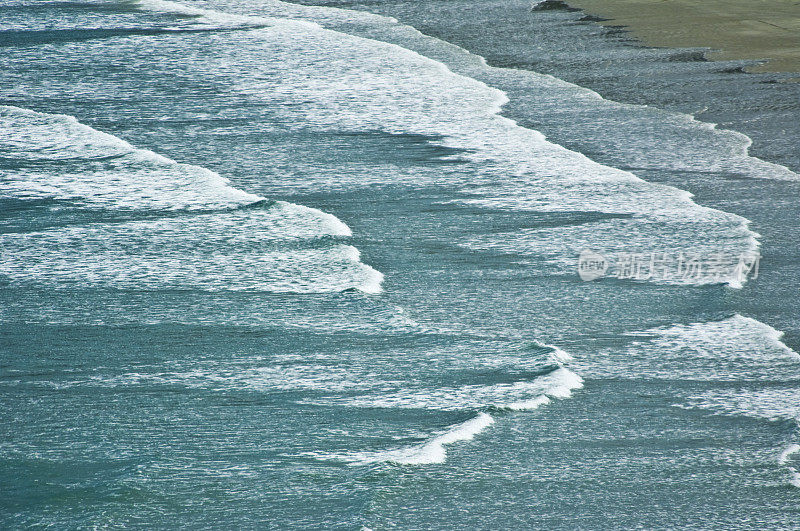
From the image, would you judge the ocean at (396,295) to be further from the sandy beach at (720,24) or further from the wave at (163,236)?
the sandy beach at (720,24)

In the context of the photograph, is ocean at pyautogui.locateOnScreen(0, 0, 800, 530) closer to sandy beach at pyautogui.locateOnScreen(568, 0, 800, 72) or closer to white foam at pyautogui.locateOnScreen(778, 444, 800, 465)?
white foam at pyautogui.locateOnScreen(778, 444, 800, 465)

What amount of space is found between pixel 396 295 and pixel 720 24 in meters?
2.53

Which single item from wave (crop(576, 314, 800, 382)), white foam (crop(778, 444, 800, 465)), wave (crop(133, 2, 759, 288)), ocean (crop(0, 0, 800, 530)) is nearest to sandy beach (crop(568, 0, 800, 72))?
ocean (crop(0, 0, 800, 530))

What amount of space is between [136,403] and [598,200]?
1122 mm

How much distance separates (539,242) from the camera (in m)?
1.82

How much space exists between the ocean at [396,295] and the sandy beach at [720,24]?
22 cm

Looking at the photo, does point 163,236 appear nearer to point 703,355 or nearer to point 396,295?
point 396,295

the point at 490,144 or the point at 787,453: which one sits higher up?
the point at 490,144

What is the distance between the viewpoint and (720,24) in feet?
11.9

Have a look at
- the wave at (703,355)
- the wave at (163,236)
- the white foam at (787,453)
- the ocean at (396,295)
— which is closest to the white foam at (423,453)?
the ocean at (396,295)

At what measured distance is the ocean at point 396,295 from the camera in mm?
1129

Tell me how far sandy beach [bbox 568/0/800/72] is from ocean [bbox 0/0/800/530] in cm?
22

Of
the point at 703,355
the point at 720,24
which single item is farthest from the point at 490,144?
the point at 720,24

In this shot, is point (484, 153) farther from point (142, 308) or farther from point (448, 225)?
point (142, 308)
